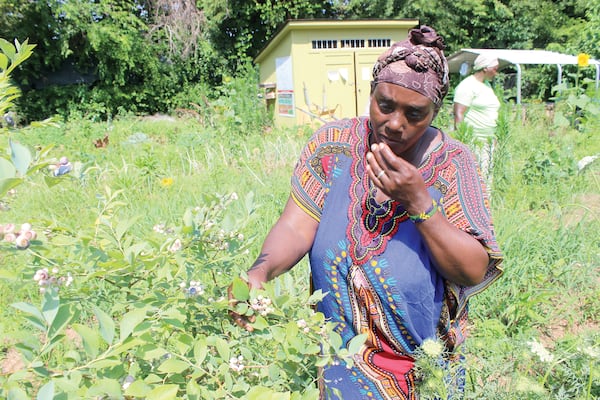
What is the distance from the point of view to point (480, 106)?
4.80 meters

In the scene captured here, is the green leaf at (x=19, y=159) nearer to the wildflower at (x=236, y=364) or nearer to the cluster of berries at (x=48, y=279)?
the cluster of berries at (x=48, y=279)

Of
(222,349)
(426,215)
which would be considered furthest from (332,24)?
(222,349)

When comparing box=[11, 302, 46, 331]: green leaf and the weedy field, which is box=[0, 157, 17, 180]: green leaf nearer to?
the weedy field

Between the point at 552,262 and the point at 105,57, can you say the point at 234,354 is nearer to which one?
the point at 552,262

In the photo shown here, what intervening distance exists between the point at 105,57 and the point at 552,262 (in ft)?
55.2

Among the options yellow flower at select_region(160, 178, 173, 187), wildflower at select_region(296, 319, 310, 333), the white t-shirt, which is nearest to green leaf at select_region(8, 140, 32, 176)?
wildflower at select_region(296, 319, 310, 333)

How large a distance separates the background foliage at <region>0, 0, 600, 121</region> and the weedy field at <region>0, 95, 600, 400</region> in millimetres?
10569

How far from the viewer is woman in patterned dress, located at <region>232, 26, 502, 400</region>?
47.6 inches

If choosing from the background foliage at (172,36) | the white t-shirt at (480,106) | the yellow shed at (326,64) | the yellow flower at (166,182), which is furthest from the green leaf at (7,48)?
the background foliage at (172,36)

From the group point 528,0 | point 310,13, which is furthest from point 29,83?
point 528,0

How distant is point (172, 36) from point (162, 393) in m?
19.2

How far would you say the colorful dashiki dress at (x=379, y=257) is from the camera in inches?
50.9

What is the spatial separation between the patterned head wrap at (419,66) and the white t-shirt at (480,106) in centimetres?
376

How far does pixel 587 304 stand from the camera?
9.05 feet
